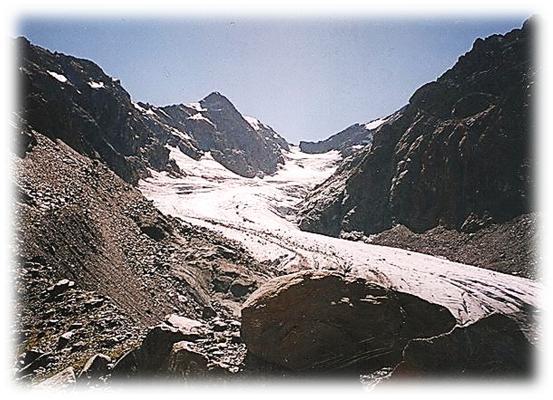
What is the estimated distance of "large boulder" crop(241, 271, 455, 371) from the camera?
8.39m

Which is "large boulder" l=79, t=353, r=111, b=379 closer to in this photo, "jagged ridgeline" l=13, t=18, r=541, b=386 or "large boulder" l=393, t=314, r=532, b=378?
"jagged ridgeline" l=13, t=18, r=541, b=386

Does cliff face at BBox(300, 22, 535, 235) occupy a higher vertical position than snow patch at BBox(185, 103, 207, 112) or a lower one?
lower

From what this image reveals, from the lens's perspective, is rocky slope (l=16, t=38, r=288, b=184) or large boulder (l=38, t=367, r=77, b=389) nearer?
large boulder (l=38, t=367, r=77, b=389)

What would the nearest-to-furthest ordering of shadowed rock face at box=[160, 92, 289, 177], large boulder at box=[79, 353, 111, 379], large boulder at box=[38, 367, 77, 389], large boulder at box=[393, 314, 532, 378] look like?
large boulder at box=[393, 314, 532, 378]
large boulder at box=[38, 367, 77, 389]
large boulder at box=[79, 353, 111, 379]
shadowed rock face at box=[160, 92, 289, 177]

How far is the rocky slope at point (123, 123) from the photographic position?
44.0 metres

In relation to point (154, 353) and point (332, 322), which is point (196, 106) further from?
point (332, 322)

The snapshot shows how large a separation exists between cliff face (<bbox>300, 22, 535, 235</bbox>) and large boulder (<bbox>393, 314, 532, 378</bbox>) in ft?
153

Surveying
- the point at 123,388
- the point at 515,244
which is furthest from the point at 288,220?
the point at 123,388

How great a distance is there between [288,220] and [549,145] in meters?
39.4

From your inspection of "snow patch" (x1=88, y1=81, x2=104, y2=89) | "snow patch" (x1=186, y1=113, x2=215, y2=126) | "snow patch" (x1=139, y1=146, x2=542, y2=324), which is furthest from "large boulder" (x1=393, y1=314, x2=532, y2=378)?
"snow patch" (x1=186, y1=113, x2=215, y2=126)

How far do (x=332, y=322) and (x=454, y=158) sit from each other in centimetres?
5373

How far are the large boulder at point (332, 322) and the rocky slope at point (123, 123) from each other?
110 feet

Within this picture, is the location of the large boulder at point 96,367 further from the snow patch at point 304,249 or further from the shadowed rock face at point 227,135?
the shadowed rock face at point 227,135

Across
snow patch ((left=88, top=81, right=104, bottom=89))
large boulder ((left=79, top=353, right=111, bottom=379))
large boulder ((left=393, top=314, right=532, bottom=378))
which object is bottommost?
large boulder ((left=79, top=353, right=111, bottom=379))
